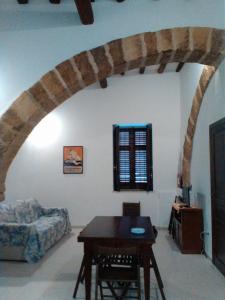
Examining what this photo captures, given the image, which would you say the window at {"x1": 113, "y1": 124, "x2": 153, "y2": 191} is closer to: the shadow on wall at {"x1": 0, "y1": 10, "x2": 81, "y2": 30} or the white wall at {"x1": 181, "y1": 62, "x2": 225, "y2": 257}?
the white wall at {"x1": 181, "y1": 62, "x2": 225, "y2": 257}

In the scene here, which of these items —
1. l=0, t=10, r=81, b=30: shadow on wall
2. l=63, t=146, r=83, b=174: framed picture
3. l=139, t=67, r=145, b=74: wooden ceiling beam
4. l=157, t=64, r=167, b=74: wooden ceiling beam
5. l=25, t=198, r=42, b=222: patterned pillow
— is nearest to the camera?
l=0, t=10, r=81, b=30: shadow on wall

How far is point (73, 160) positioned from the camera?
6707 millimetres

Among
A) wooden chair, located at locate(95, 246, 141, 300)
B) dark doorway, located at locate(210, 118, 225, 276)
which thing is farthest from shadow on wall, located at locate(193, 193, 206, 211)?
wooden chair, located at locate(95, 246, 141, 300)

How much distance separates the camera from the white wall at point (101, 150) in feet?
21.5

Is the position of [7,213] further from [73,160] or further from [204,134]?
[204,134]

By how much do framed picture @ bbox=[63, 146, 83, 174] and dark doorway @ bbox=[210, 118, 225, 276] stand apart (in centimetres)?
356

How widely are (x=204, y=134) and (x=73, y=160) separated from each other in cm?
340

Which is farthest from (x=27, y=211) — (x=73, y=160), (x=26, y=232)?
(x=73, y=160)

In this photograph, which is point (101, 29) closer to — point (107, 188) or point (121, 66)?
point (121, 66)

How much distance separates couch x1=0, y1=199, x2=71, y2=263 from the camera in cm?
418

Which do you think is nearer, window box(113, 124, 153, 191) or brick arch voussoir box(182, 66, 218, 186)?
brick arch voussoir box(182, 66, 218, 186)

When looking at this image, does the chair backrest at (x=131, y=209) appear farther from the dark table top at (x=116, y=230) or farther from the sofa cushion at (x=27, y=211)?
the dark table top at (x=116, y=230)

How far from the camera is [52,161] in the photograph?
678 cm

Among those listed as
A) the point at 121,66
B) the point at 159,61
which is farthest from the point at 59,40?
the point at 159,61
